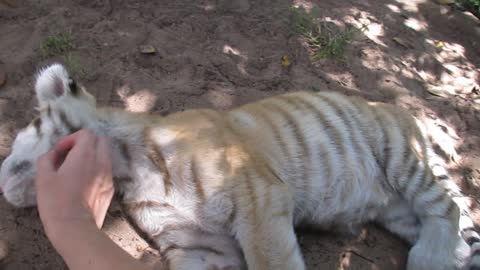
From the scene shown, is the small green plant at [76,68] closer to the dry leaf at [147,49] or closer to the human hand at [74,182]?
the dry leaf at [147,49]

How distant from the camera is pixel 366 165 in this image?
10.5ft

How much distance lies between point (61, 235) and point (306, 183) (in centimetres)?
152

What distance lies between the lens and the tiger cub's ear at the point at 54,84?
2.50 m

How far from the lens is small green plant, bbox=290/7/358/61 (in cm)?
427

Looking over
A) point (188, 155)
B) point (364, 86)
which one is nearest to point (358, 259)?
point (188, 155)

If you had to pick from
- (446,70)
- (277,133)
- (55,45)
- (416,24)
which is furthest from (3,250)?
(416,24)

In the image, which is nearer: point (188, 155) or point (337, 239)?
point (188, 155)

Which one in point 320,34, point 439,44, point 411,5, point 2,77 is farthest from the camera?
point 411,5

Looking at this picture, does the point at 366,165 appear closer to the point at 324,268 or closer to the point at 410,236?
the point at 410,236

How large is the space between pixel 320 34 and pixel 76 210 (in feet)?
10.0

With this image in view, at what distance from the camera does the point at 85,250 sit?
183cm

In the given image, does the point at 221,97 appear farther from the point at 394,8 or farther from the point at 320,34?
the point at 394,8

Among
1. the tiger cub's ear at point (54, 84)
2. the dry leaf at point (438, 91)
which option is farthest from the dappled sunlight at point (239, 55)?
the tiger cub's ear at point (54, 84)

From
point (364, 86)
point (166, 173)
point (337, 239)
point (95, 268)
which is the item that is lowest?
point (337, 239)
